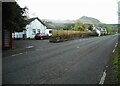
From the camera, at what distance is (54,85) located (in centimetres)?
881

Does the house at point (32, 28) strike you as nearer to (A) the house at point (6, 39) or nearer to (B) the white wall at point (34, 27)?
(B) the white wall at point (34, 27)

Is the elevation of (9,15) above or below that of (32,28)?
above

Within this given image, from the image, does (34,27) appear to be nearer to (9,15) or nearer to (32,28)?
(32,28)

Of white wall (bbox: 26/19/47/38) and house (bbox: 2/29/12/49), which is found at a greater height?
white wall (bbox: 26/19/47/38)

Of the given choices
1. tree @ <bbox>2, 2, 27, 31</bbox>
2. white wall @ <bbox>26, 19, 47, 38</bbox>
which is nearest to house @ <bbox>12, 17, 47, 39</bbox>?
white wall @ <bbox>26, 19, 47, 38</bbox>

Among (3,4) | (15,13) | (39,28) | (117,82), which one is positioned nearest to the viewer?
(117,82)

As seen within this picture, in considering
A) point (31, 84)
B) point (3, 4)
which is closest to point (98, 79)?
point (31, 84)

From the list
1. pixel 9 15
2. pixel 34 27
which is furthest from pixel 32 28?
pixel 9 15

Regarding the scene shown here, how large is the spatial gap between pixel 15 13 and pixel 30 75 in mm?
16390

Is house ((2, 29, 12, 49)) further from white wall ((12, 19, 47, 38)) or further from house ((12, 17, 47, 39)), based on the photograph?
white wall ((12, 19, 47, 38))

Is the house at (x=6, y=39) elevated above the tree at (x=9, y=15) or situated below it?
below

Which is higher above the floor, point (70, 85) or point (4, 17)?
point (4, 17)

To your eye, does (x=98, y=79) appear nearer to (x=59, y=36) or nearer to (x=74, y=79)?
(x=74, y=79)

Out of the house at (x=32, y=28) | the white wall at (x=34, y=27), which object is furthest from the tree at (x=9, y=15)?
the white wall at (x=34, y=27)
